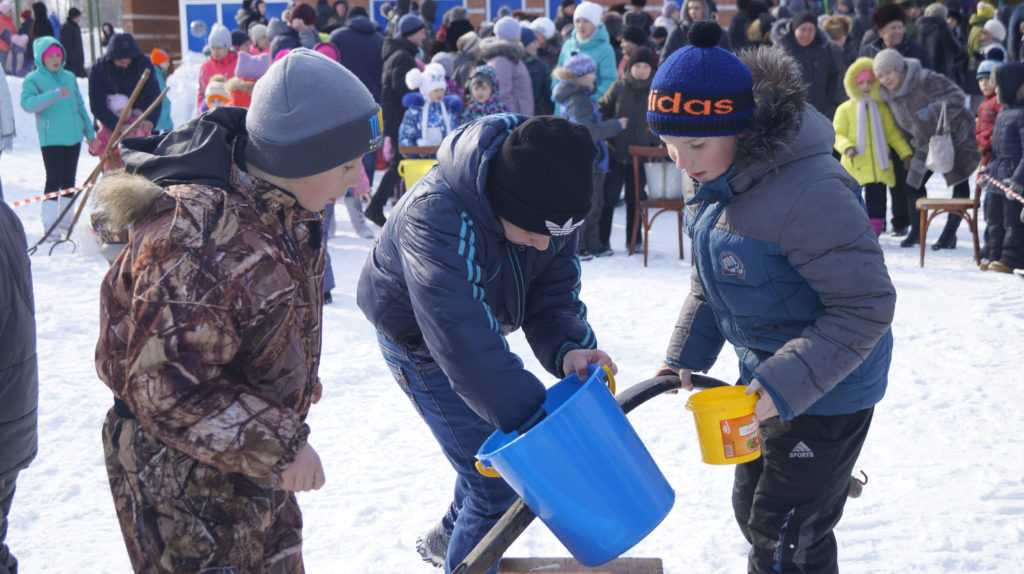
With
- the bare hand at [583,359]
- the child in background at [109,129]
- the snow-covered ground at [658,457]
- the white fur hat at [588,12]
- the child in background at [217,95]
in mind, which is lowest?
the snow-covered ground at [658,457]

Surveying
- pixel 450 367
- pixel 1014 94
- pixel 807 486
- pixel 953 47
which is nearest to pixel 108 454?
pixel 450 367

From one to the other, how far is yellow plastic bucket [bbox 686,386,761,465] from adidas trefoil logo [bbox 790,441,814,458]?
0.20 metres

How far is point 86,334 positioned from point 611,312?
139 inches

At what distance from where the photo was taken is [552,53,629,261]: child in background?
7.78 metres

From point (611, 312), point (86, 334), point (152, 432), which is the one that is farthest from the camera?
point (611, 312)

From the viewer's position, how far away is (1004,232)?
7.41m

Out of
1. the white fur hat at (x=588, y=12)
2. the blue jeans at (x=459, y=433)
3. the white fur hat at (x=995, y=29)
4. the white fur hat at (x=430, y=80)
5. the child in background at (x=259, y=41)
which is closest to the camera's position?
the blue jeans at (x=459, y=433)

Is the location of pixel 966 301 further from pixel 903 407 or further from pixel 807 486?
pixel 807 486

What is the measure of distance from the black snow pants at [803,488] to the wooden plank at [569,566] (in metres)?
0.41

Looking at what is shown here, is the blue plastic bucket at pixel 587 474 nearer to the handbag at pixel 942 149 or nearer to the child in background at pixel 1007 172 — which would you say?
the child in background at pixel 1007 172

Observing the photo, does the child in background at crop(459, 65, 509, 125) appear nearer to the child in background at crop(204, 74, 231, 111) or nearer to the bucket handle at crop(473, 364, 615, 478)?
the child in background at crop(204, 74, 231, 111)

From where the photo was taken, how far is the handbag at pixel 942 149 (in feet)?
24.9

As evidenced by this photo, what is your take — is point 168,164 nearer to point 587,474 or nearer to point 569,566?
point 587,474

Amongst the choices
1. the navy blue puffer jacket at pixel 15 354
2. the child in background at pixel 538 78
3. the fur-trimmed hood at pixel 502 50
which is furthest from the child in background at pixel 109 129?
the navy blue puffer jacket at pixel 15 354
